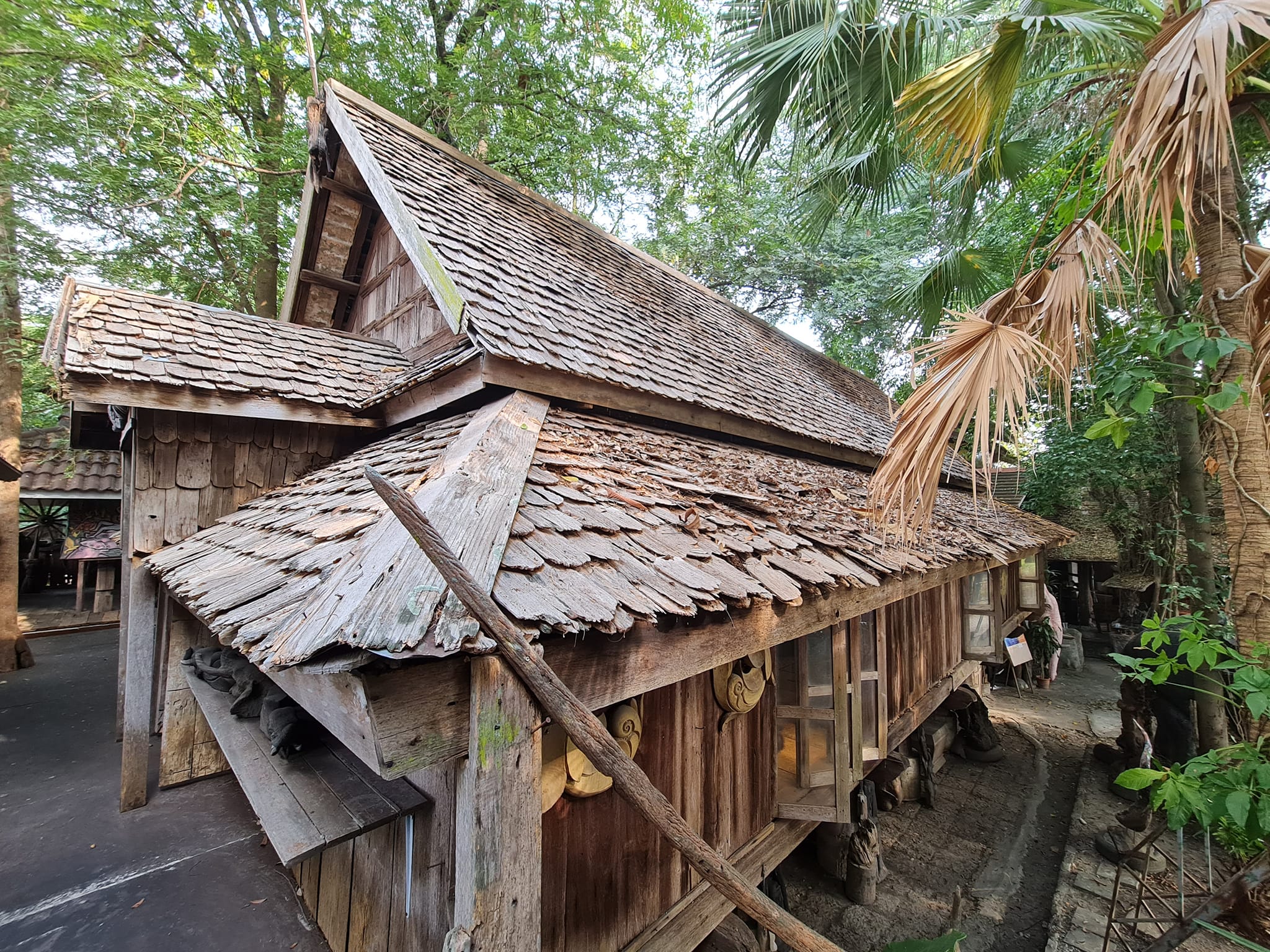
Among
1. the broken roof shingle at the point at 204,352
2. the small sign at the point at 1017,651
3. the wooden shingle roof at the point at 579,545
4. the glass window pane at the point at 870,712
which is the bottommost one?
the small sign at the point at 1017,651

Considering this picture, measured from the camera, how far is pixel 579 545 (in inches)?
61.5

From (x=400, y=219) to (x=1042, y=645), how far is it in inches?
559

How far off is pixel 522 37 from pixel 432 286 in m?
8.28

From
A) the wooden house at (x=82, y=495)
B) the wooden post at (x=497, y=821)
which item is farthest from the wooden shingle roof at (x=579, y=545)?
the wooden house at (x=82, y=495)

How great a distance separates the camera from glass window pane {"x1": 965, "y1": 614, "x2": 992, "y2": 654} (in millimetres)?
6762

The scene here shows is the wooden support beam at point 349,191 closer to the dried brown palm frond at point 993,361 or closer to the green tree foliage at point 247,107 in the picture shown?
the green tree foliage at point 247,107

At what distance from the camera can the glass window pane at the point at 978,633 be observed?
6.76 metres

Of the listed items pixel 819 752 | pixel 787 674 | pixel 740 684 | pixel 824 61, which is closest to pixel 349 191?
pixel 824 61

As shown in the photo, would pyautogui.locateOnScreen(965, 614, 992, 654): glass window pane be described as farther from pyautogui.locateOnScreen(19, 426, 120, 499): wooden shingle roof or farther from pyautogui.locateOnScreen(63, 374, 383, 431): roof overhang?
pyautogui.locateOnScreen(19, 426, 120, 499): wooden shingle roof

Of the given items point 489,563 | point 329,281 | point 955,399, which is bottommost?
point 489,563

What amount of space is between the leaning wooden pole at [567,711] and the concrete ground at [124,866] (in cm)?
252

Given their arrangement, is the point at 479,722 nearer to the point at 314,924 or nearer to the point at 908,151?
the point at 314,924

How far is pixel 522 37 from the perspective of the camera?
8359 millimetres

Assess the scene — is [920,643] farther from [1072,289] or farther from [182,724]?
[182,724]
